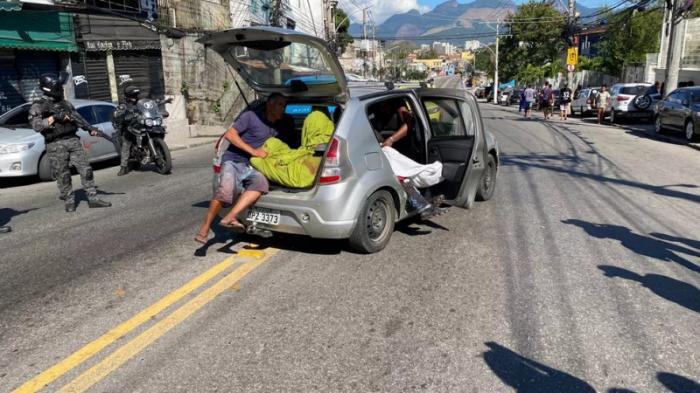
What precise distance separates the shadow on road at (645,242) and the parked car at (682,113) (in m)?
11.4

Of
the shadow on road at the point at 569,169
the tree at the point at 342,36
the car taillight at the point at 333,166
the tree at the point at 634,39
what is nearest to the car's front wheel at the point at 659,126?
the shadow on road at the point at 569,169

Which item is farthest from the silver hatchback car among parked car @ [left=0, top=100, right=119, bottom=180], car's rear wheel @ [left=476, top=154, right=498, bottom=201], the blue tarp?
the blue tarp

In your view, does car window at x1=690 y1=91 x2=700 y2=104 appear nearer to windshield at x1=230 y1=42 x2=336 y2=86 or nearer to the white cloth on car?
the white cloth on car

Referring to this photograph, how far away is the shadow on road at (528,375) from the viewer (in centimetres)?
322

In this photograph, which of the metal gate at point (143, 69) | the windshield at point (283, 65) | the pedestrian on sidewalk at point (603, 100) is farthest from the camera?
the pedestrian on sidewalk at point (603, 100)

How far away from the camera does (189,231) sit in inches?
259

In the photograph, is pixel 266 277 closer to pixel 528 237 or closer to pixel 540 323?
pixel 540 323

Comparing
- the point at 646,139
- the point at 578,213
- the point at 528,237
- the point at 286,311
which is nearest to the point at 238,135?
the point at 286,311

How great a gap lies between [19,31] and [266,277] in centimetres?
1613

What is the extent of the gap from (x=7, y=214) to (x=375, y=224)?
5.46 m

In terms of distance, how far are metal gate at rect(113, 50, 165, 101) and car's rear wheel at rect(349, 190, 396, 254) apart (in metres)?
→ 17.7

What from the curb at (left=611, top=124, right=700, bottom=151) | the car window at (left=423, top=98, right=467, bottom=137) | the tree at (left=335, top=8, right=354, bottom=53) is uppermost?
the tree at (left=335, top=8, right=354, bottom=53)

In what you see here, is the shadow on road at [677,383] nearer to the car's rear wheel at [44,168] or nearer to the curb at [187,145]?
the car's rear wheel at [44,168]

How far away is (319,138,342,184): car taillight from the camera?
16.8 ft
